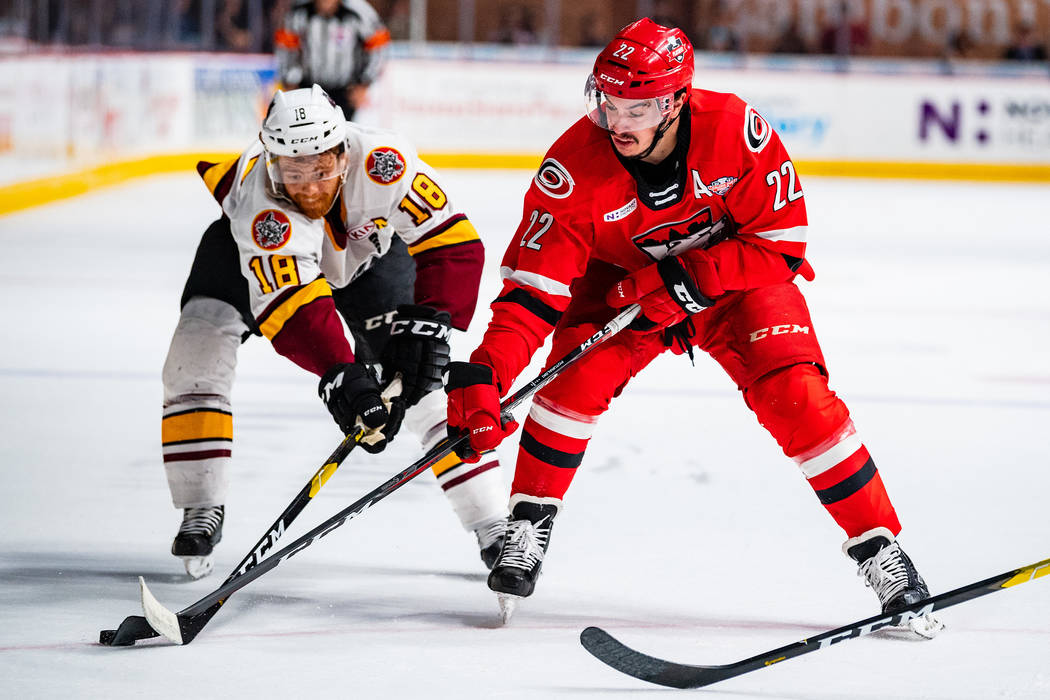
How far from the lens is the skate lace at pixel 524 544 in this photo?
8.54ft

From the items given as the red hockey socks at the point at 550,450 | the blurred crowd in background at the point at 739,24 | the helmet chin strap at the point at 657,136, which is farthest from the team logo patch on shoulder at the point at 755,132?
the blurred crowd in background at the point at 739,24

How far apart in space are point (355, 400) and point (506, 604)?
1.50 ft

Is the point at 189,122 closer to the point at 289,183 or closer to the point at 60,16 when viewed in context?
the point at 60,16

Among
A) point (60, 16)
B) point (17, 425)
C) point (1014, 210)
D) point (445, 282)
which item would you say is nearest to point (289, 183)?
point (445, 282)

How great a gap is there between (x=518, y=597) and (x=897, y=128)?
9721 mm

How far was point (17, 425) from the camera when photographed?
13.2 ft

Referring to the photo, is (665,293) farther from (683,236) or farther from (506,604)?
(506,604)

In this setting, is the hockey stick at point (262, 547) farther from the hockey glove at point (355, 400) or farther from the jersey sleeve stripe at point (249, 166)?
the jersey sleeve stripe at point (249, 166)

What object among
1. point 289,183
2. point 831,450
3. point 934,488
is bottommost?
point 934,488

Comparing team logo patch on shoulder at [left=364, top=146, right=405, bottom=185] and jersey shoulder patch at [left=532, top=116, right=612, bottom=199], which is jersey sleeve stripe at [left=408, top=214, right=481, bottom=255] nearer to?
team logo patch on shoulder at [left=364, top=146, right=405, bottom=185]

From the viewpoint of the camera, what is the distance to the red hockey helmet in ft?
8.29

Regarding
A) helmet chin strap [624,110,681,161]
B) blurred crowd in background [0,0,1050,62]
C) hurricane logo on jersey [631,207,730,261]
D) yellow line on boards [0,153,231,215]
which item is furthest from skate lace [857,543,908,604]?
blurred crowd in background [0,0,1050,62]

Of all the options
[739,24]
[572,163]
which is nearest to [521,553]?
[572,163]

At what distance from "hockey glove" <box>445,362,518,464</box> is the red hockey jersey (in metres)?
0.05
